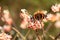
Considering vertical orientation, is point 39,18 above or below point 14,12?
above

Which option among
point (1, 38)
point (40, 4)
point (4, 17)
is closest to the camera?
point (1, 38)

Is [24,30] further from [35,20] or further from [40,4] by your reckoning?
[40,4]

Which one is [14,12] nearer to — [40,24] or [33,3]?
[33,3]

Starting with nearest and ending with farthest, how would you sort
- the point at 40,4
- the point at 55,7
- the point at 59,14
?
the point at 55,7, the point at 59,14, the point at 40,4

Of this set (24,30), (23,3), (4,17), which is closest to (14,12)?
(23,3)

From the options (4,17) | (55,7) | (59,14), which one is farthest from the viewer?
(59,14)

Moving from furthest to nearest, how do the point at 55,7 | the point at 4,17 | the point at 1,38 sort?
1. the point at 4,17
2. the point at 55,7
3. the point at 1,38

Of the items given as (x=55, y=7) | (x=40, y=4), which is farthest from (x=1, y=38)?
(x=40, y=4)

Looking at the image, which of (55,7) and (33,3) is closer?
(55,7)

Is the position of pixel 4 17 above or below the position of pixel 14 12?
above
